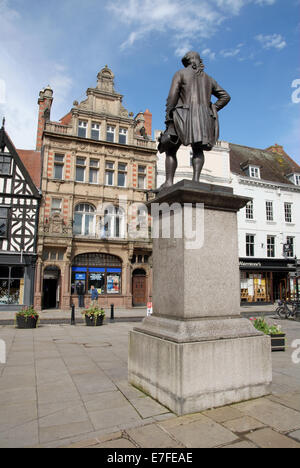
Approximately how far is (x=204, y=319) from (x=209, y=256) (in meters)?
0.82

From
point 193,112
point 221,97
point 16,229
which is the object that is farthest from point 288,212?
point 193,112

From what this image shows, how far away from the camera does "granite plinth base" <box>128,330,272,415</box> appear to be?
3.66 m

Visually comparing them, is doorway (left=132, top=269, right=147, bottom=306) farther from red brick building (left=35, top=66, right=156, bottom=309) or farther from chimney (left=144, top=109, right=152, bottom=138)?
chimney (left=144, top=109, right=152, bottom=138)

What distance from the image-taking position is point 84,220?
81.1ft

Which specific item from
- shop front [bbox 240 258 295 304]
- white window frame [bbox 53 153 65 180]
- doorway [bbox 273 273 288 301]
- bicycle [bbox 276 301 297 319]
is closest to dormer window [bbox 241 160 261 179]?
shop front [bbox 240 258 295 304]

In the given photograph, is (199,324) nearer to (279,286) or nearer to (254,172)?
(279,286)

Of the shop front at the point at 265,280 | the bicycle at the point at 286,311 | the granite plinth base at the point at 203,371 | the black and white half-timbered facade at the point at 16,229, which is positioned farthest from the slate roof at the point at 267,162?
the granite plinth base at the point at 203,371

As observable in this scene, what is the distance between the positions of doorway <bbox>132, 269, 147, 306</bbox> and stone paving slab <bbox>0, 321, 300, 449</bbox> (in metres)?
19.7

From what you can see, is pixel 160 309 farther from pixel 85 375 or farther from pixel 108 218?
pixel 108 218

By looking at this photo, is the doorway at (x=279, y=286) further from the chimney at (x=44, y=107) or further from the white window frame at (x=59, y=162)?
the chimney at (x=44, y=107)

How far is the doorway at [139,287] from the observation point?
25703 millimetres

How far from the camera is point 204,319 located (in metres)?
4.16

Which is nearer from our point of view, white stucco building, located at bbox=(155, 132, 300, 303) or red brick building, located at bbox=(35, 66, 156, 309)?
red brick building, located at bbox=(35, 66, 156, 309)

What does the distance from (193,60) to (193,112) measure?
0.97 meters
